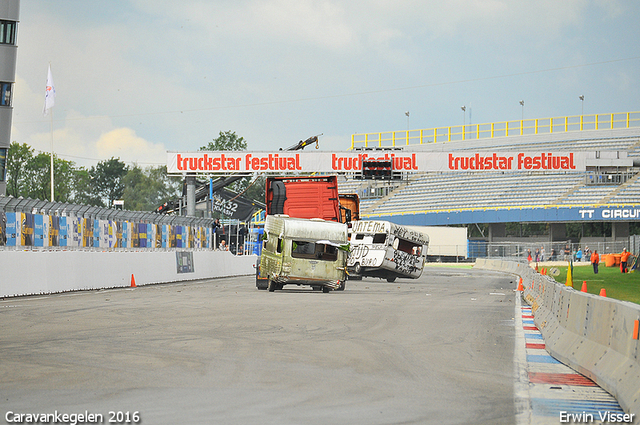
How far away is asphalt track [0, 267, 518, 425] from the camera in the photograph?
6453 mm

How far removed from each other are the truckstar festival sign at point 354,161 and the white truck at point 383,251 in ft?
46.1

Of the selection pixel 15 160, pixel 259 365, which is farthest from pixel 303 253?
pixel 15 160

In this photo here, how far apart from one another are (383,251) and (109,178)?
109325 mm

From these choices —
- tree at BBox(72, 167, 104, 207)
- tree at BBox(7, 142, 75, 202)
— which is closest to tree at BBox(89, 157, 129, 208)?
tree at BBox(72, 167, 104, 207)

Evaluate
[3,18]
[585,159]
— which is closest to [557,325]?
[3,18]

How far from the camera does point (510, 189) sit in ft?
243

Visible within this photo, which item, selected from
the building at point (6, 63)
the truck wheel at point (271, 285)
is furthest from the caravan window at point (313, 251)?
the building at point (6, 63)

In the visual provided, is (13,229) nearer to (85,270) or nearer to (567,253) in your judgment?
(85,270)

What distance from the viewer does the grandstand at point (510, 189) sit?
69.1 m

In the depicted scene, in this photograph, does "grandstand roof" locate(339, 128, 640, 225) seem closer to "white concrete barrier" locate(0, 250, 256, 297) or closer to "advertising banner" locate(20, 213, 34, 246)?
"white concrete barrier" locate(0, 250, 256, 297)

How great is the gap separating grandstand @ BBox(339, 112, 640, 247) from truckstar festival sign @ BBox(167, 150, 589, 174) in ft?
42.0

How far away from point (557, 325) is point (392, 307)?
7498mm

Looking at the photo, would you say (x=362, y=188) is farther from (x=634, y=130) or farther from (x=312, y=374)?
(x=312, y=374)

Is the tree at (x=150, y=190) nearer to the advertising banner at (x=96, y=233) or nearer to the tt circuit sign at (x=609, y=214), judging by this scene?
the tt circuit sign at (x=609, y=214)
